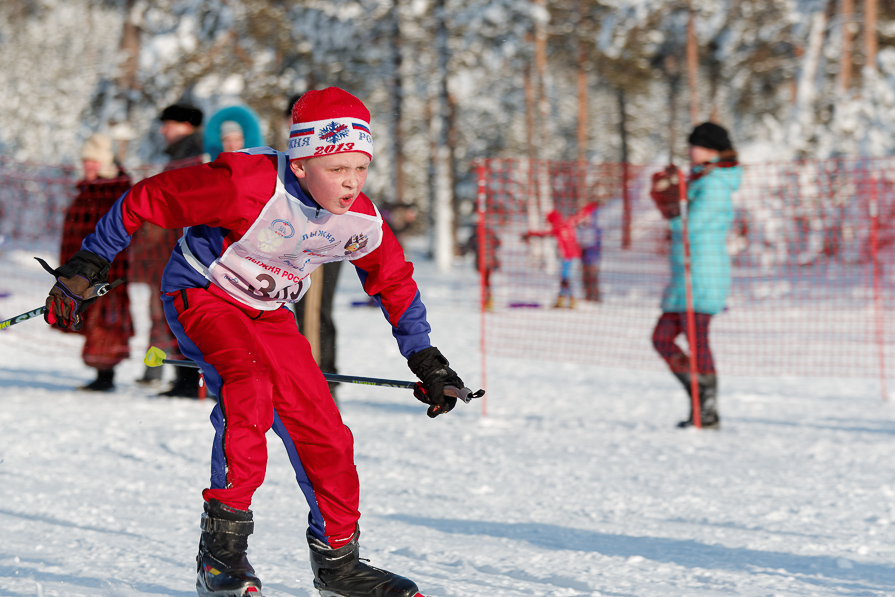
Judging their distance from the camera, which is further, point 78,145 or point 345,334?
point 78,145

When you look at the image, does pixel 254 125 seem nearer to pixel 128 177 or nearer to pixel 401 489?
pixel 128 177

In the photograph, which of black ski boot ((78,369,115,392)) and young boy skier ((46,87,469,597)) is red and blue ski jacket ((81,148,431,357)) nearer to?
young boy skier ((46,87,469,597))

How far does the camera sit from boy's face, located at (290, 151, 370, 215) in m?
2.64

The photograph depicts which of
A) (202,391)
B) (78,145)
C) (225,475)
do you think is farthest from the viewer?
(78,145)

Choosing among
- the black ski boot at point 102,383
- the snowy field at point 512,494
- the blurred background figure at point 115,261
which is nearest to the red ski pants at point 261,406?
the snowy field at point 512,494

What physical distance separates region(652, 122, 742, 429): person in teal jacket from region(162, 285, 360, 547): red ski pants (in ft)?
12.7

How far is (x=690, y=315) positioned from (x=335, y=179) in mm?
4136

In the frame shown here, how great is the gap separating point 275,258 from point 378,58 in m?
20.0

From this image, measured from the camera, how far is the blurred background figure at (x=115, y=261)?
6.93 meters

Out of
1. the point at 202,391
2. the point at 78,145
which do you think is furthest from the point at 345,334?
the point at 78,145

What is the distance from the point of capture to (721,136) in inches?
244

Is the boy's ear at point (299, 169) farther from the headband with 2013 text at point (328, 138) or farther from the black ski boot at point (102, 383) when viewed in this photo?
the black ski boot at point (102, 383)

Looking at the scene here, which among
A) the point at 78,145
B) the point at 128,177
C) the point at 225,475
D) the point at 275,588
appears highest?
the point at 78,145

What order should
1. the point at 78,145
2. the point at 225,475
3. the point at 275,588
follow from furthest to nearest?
the point at 78,145 → the point at 275,588 → the point at 225,475
